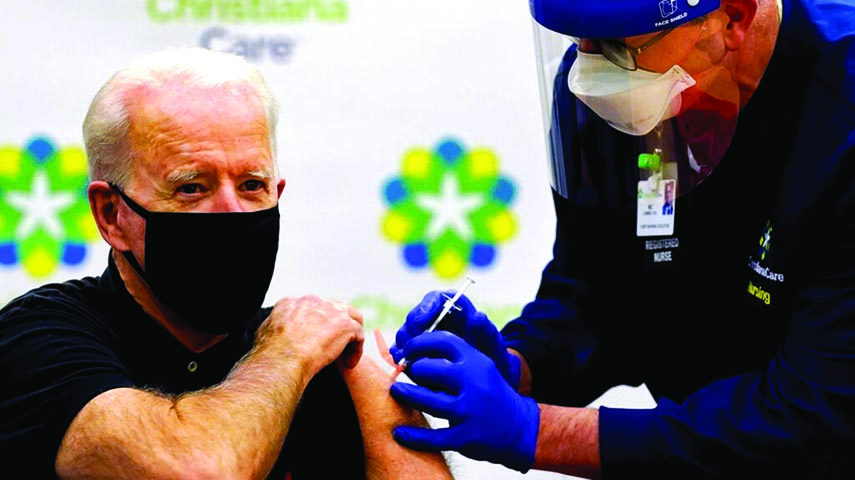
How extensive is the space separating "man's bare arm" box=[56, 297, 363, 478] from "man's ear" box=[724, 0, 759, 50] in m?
0.87

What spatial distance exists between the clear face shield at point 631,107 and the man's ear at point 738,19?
5 cm

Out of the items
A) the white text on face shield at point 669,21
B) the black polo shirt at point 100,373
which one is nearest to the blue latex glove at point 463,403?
the black polo shirt at point 100,373

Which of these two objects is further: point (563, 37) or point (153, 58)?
point (563, 37)

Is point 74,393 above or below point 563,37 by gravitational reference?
below

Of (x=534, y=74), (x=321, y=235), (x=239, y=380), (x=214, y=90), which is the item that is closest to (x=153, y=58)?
(x=214, y=90)

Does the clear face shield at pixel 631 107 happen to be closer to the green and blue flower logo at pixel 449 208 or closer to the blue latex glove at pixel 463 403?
the blue latex glove at pixel 463 403

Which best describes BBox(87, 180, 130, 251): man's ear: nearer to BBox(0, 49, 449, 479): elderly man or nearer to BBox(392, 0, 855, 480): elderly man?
BBox(0, 49, 449, 479): elderly man

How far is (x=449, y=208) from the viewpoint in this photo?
2.63 meters

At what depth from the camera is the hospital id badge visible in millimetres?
1996

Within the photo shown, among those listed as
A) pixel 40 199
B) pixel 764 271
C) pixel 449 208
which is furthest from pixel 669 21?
pixel 40 199

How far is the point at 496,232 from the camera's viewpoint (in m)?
2.65

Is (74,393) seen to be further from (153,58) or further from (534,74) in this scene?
(534,74)

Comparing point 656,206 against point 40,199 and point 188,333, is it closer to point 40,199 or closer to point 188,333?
point 188,333

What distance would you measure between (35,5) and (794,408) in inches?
72.7
